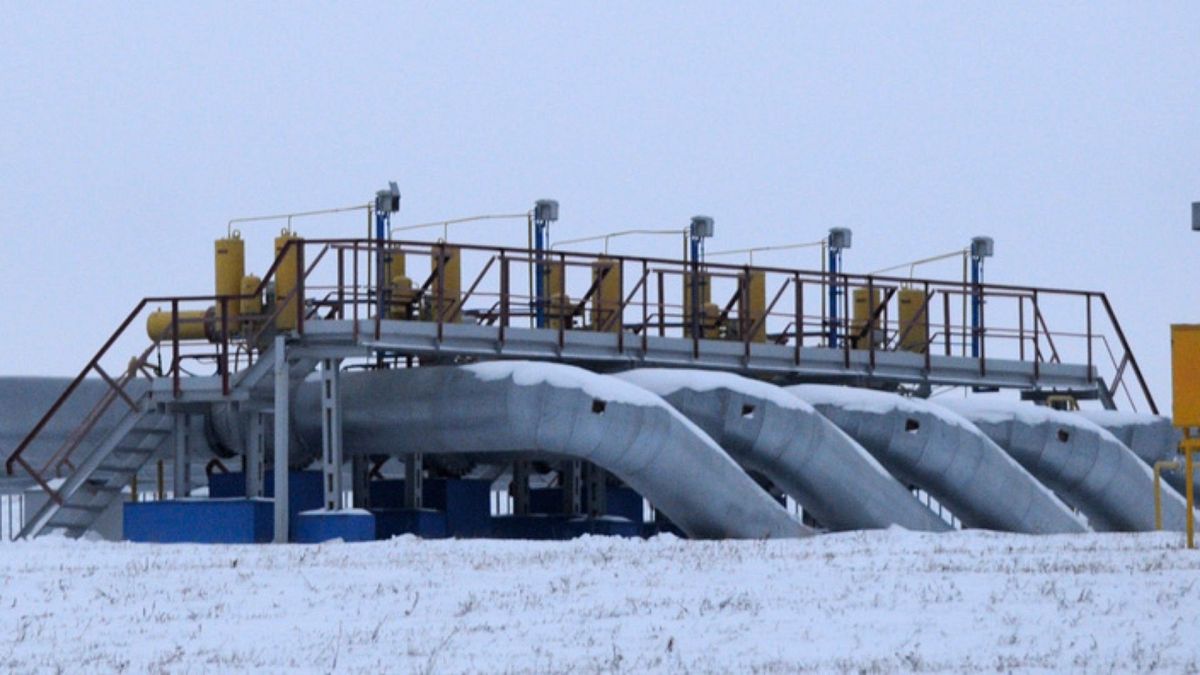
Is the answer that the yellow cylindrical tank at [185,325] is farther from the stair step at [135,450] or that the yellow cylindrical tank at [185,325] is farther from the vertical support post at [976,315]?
the vertical support post at [976,315]

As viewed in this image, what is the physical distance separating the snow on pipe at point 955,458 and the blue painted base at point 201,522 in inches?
349

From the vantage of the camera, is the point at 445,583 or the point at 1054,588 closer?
the point at 1054,588

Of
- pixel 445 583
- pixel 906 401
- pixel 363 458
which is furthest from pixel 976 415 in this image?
pixel 445 583

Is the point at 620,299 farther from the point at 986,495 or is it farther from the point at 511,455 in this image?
the point at 986,495

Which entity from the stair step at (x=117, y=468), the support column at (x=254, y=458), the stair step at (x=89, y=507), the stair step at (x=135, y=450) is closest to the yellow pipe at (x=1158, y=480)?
the support column at (x=254, y=458)

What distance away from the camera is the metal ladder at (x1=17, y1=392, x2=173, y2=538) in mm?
32312

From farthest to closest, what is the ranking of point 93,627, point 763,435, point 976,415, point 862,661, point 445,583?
point 976,415, point 763,435, point 445,583, point 93,627, point 862,661

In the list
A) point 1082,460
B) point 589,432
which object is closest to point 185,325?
point 589,432

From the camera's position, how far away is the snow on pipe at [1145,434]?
41.0m

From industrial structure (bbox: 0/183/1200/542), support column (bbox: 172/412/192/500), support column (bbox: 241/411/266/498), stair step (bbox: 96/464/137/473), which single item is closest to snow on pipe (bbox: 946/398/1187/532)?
industrial structure (bbox: 0/183/1200/542)

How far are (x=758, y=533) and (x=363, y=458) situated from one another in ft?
21.7

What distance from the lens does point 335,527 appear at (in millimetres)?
30781

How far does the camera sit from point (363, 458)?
116 feet

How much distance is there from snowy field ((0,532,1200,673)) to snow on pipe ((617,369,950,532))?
26.6ft
